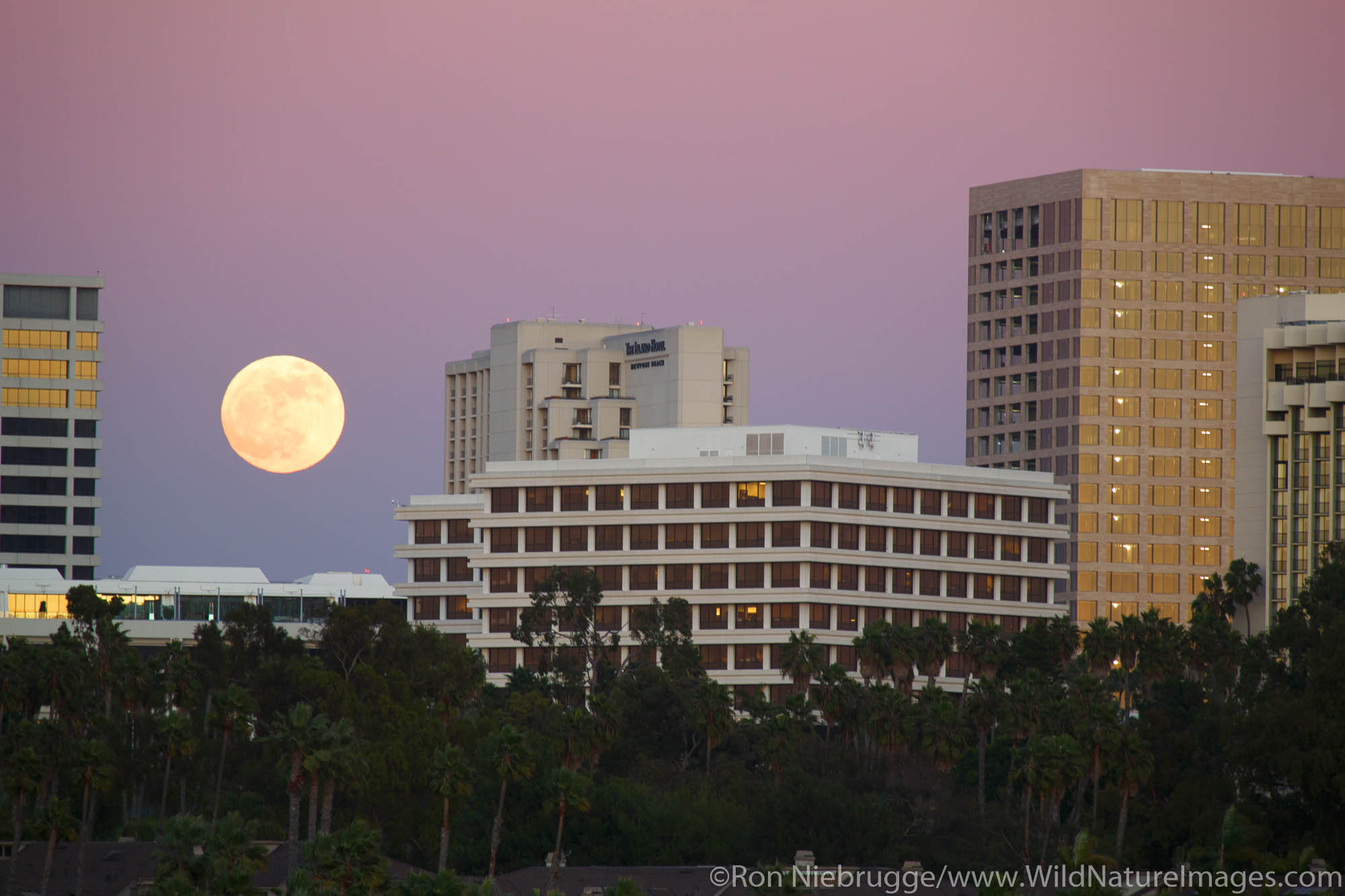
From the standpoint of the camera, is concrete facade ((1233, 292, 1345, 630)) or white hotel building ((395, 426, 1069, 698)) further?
white hotel building ((395, 426, 1069, 698))

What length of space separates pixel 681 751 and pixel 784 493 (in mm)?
41834

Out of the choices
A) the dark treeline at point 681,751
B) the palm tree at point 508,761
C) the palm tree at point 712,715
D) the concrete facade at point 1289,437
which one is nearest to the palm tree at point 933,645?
the dark treeline at point 681,751

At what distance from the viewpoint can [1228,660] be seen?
160m

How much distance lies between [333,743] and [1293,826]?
166 feet

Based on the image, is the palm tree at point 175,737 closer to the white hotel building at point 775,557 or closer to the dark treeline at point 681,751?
the dark treeline at point 681,751

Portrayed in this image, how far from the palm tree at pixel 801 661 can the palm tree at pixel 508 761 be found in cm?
3752

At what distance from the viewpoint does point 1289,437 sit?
7077 inches

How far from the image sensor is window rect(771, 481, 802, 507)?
19525 centimetres

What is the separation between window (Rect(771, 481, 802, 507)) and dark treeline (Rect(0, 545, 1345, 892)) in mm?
22379

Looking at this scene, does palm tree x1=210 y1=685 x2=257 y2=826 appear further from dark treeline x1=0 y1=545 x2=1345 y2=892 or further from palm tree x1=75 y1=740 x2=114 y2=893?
palm tree x1=75 y1=740 x2=114 y2=893

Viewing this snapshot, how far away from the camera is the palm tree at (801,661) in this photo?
16538 centimetres

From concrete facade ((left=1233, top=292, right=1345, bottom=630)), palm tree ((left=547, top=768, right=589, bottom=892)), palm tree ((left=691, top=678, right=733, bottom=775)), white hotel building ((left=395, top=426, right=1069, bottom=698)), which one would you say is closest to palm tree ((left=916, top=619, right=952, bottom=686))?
palm tree ((left=691, top=678, right=733, bottom=775))

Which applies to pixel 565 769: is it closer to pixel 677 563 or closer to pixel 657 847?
pixel 657 847

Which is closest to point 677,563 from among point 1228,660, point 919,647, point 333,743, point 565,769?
point 919,647
